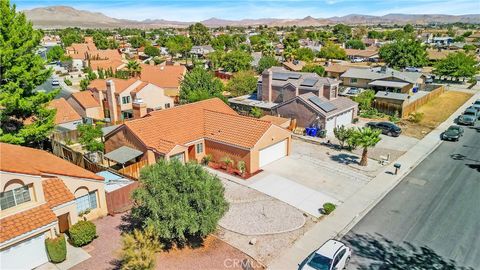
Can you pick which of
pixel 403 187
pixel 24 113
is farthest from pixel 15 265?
pixel 403 187

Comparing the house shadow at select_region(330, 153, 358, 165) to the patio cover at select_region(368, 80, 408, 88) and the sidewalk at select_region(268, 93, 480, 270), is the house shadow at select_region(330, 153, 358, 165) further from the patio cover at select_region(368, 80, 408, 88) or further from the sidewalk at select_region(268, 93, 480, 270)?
the patio cover at select_region(368, 80, 408, 88)

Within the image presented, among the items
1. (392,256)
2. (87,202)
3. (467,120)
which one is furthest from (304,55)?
(87,202)

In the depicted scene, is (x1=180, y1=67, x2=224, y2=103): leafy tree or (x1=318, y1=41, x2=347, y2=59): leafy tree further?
(x1=318, y1=41, x2=347, y2=59): leafy tree

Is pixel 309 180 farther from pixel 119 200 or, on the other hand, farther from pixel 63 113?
pixel 63 113

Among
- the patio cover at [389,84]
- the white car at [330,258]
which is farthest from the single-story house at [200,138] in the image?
the patio cover at [389,84]

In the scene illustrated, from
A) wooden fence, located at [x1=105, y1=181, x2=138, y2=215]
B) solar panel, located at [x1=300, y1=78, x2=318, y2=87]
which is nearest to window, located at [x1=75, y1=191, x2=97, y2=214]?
wooden fence, located at [x1=105, y1=181, x2=138, y2=215]

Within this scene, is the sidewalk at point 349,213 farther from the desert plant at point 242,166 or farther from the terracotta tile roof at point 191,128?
the terracotta tile roof at point 191,128

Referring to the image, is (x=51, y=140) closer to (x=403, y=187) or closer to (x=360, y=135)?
(x=360, y=135)
